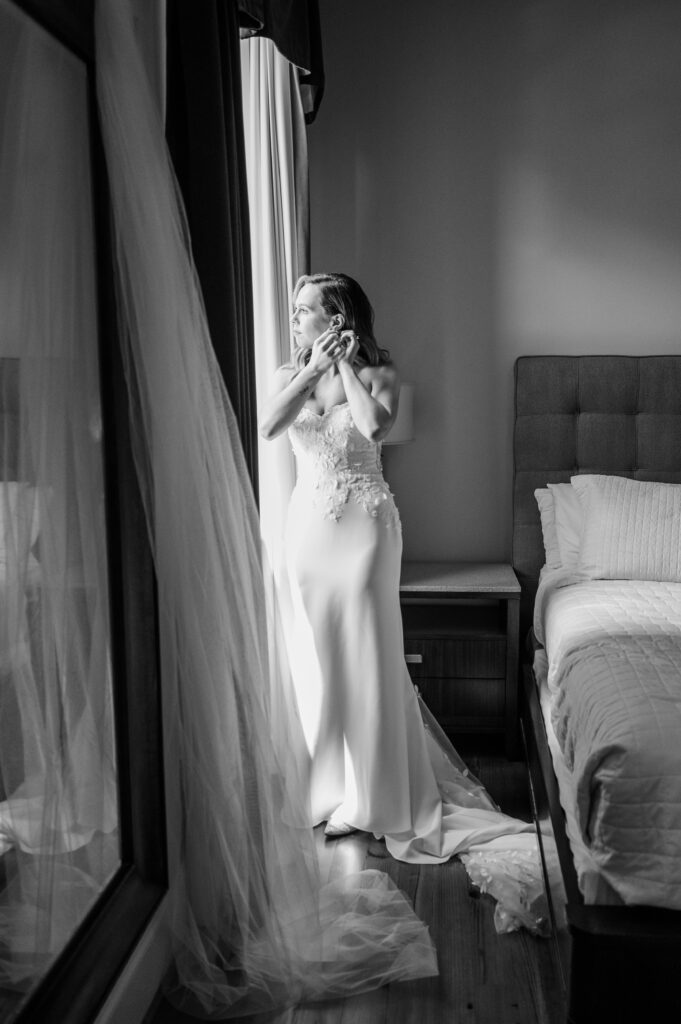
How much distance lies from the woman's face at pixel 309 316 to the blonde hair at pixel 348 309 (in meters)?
0.01

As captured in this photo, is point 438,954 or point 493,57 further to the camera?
point 493,57

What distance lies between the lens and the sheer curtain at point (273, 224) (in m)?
2.94

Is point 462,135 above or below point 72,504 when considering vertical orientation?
above

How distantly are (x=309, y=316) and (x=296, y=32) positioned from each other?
84 cm

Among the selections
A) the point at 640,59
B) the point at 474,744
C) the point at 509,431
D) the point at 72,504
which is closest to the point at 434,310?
the point at 509,431

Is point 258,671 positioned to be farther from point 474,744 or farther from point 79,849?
point 474,744

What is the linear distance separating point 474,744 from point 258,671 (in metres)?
1.85

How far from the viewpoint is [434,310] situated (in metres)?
3.88

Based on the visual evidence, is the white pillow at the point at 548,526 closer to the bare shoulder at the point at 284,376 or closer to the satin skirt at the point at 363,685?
the satin skirt at the point at 363,685

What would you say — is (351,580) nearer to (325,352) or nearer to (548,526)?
(325,352)

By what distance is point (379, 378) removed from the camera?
9.42ft

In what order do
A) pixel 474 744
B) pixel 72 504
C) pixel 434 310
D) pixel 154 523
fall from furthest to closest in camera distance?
pixel 434 310, pixel 474 744, pixel 154 523, pixel 72 504

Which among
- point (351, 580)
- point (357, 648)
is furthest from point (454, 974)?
point (351, 580)

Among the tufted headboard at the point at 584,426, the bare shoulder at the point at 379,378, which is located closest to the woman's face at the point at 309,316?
the bare shoulder at the point at 379,378
